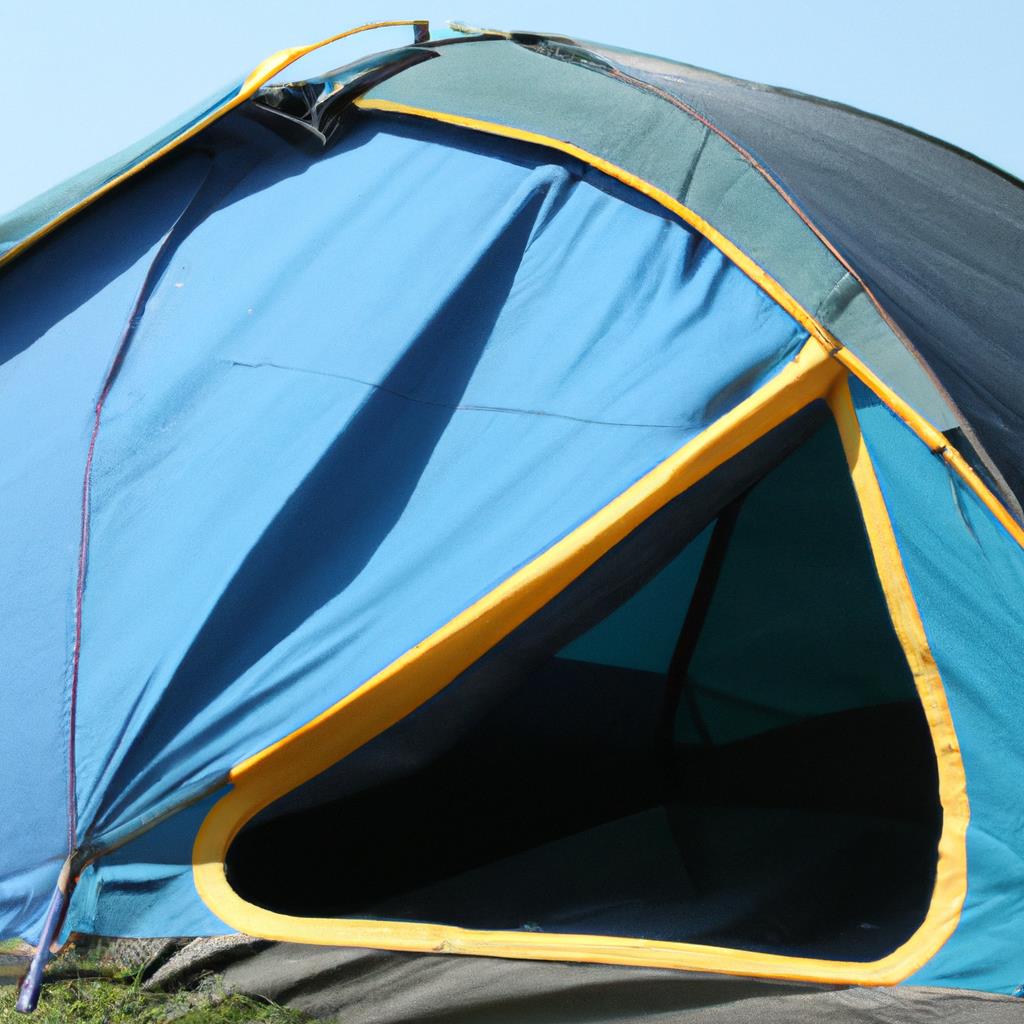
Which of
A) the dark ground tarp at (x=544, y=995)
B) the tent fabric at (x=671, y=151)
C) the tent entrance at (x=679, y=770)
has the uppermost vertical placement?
the tent fabric at (x=671, y=151)

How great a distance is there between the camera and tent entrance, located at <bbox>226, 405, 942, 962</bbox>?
2.24 meters

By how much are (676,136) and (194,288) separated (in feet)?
2.88

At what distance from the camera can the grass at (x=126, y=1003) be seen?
6.41ft

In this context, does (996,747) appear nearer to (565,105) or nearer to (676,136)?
(676,136)

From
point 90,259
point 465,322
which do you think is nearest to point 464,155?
point 465,322

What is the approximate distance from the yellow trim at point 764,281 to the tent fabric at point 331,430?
27 mm

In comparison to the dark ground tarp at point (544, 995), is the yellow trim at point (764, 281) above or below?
above

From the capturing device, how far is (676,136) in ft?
7.55

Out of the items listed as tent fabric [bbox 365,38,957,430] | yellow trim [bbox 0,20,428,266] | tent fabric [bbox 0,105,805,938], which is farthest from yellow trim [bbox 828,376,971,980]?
yellow trim [bbox 0,20,428,266]

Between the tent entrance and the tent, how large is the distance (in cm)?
1

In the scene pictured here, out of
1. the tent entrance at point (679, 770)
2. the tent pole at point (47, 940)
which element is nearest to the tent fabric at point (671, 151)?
the tent entrance at point (679, 770)

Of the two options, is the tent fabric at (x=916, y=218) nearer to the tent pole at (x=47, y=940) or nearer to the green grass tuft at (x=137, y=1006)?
the green grass tuft at (x=137, y=1006)

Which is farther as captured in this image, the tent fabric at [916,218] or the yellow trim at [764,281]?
the tent fabric at [916,218]

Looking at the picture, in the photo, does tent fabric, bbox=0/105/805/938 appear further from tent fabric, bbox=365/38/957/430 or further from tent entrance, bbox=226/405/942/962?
tent entrance, bbox=226/405/942/962
